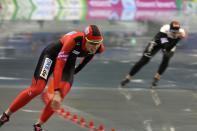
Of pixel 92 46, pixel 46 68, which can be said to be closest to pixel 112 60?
pixel 46 68

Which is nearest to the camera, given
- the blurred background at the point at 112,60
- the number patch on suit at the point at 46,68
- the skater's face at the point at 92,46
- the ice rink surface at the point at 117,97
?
the skater's face at the point at 92,46

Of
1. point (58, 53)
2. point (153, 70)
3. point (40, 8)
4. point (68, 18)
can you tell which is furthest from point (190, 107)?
point (40, 8)

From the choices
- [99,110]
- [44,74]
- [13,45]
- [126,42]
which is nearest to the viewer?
[44,74]

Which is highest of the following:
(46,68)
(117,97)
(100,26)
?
(46,68)

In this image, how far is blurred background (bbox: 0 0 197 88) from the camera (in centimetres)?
1329

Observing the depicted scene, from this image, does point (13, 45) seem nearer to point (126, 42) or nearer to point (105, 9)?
point (126, 42)

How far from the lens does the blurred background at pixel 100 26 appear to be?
1329 cm

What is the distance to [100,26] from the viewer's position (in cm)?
2320

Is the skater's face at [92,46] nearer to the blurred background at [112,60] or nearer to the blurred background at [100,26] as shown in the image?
the blurred background at [112,60]

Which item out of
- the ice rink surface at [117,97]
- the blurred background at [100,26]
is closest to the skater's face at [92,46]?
the ice rink surface at [117,97]

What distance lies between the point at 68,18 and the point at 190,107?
16.3m

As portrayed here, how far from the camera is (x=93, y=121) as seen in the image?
27.4ft

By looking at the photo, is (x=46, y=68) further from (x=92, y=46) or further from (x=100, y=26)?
(x=100, y=26)

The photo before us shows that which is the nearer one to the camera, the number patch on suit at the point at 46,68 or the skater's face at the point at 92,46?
the skater's face at the point at 92,46
